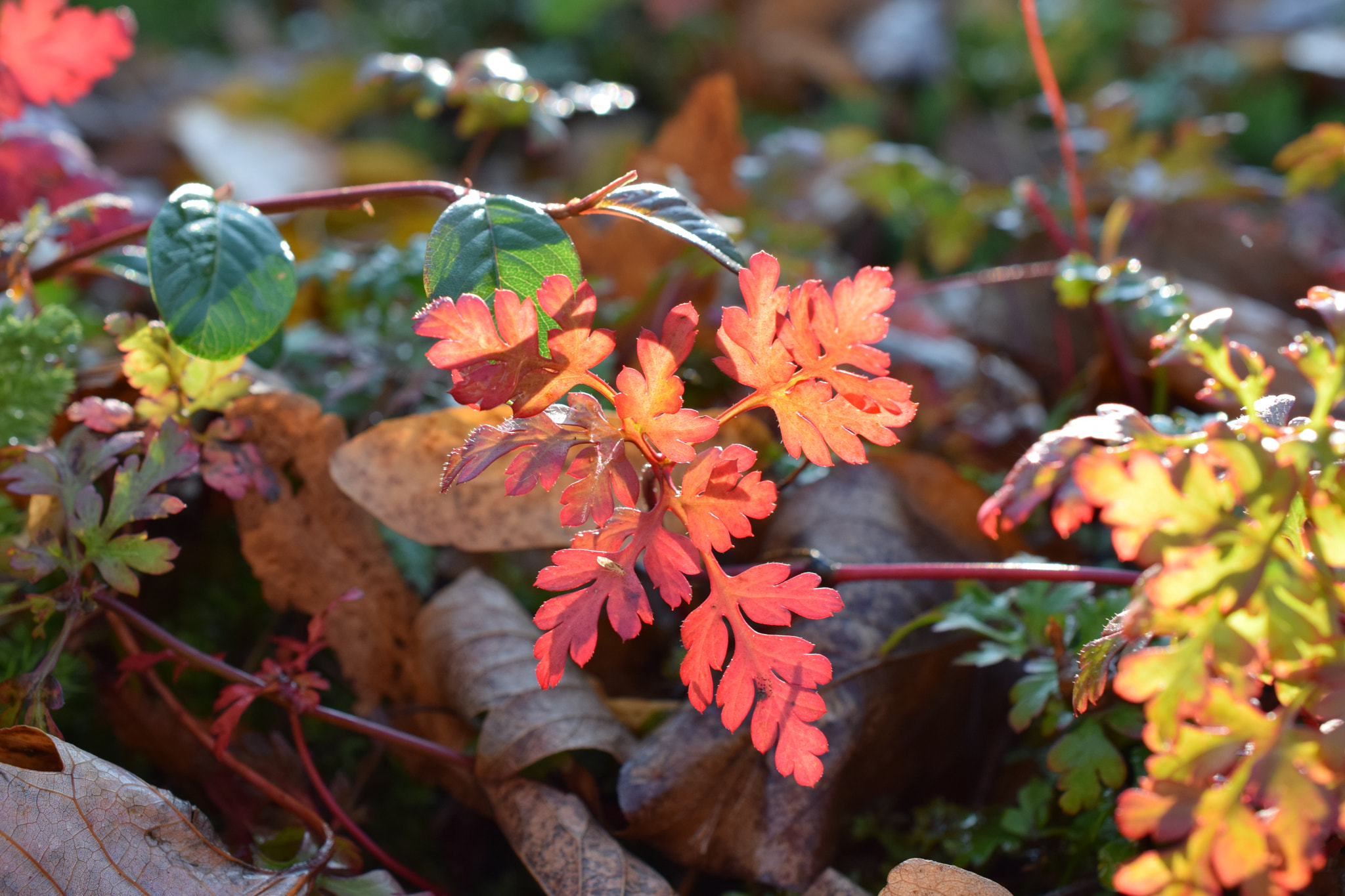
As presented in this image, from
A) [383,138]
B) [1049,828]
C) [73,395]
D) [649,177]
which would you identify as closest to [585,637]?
[1049,828]

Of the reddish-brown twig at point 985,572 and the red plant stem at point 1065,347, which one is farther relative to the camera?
the red plant stem at point 1065,347

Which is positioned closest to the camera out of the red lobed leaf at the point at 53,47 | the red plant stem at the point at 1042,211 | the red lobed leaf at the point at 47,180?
the red lobed leaf at the point at 53,47

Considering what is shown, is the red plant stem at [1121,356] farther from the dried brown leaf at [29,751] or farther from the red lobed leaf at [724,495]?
the dried brown leaf at [29,751]

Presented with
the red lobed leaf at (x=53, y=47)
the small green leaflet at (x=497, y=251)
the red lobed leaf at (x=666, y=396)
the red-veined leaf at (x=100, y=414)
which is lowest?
the red-veined leaf at (x=100, y=414)

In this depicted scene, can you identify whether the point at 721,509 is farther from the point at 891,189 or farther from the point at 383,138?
the point at 383,138

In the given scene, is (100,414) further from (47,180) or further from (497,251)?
(47,180)

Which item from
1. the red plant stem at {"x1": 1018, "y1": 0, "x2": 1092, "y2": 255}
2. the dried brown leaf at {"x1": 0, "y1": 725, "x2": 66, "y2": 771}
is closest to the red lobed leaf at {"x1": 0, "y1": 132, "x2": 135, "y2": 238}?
the dried brown leaf at {"x1": 0, "y1": 725, "x2": 66, "y2": 771}

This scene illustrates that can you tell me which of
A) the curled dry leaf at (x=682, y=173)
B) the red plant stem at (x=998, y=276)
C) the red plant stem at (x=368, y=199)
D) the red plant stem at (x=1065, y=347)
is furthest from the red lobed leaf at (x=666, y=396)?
the red plant stem at (x=1065, y=347)

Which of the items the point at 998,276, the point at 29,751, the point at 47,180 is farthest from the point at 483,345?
the point at 47,180
